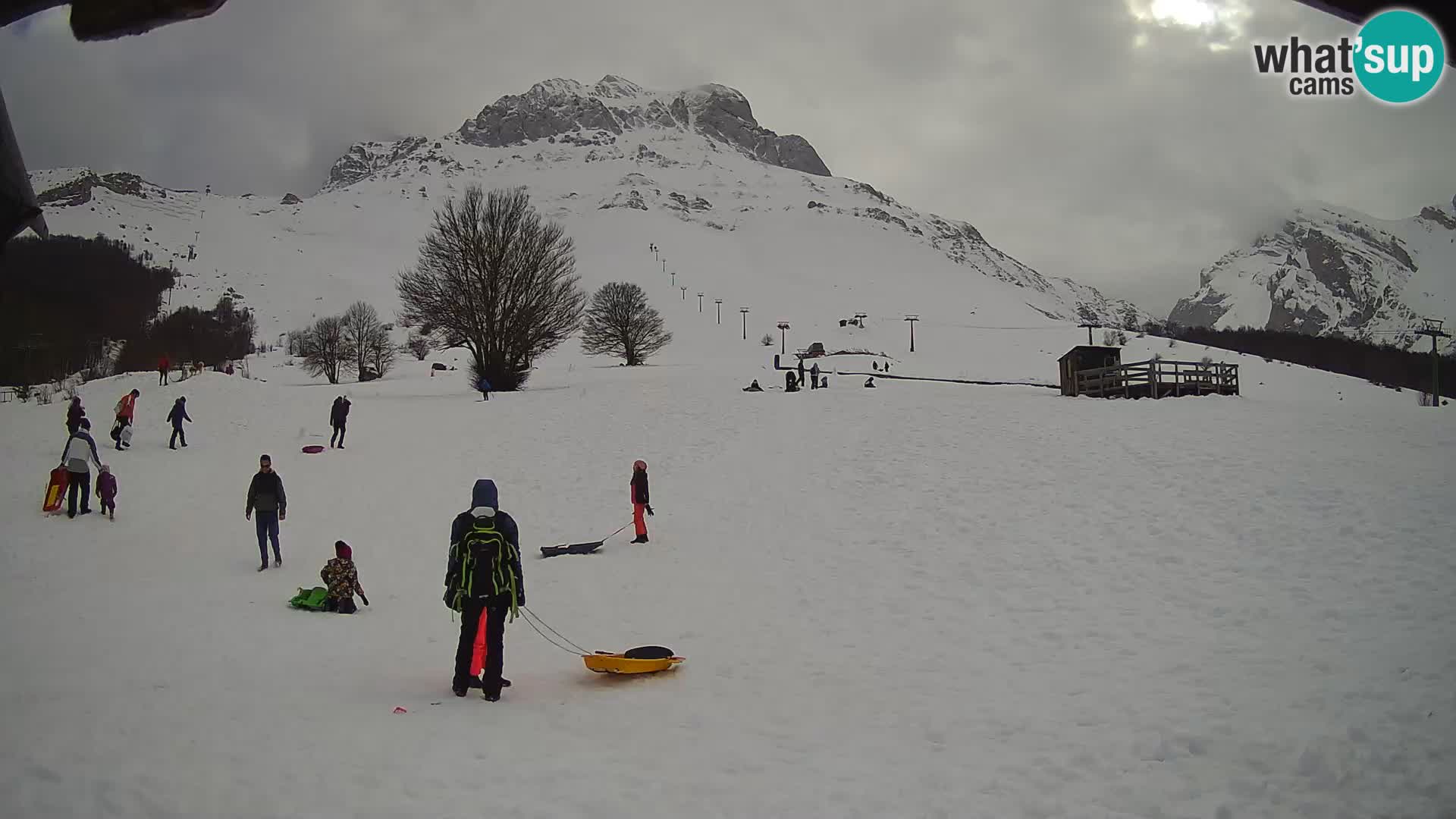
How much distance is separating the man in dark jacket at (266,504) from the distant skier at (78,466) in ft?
14.5

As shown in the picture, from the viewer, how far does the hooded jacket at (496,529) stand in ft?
24.0

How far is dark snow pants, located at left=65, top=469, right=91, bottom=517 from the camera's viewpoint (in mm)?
15453

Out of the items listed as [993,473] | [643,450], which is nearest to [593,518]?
[643,450]

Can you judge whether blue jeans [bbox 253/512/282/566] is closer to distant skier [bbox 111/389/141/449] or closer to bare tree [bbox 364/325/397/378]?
distant skier [bbox 111/389/141/449]

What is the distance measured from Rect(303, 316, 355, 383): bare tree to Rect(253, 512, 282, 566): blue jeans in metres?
58.7

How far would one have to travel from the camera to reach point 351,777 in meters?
5.25

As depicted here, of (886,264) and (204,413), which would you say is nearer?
(204,413)

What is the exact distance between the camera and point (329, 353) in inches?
2724

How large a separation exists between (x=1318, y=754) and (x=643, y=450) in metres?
19.5

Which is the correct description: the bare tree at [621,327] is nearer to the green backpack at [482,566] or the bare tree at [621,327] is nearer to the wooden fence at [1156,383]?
the wooden fence at [1156,383]

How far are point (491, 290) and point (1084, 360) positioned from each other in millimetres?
26741

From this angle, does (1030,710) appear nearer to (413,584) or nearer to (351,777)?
(351,777)

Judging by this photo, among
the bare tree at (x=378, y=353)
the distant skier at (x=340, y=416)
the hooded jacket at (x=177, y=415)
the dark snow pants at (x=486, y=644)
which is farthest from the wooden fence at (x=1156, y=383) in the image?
the bare tree at (x=378, y=353)

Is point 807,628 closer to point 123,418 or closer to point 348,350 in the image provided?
point 123,418
